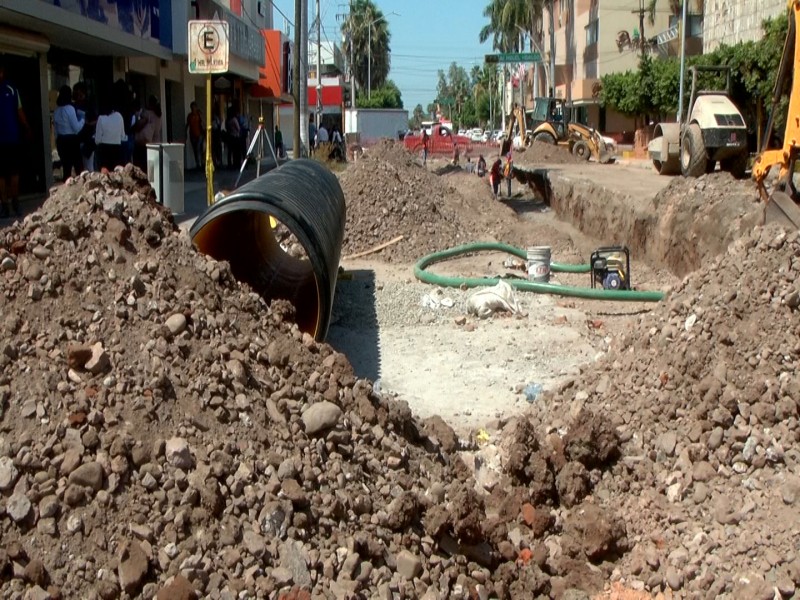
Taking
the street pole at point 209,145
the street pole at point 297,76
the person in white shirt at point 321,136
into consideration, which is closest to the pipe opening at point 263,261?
the street pole at point 209,145

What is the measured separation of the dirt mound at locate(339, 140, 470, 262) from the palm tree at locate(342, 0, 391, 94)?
7831 centimetres

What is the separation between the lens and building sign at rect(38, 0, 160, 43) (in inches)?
618

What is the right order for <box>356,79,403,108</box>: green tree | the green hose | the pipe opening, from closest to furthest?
1. the pipe opening
2. the green hose
3. <box>356,79,403,108</box>: green tree

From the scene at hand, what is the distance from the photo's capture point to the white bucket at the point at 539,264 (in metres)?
11.8

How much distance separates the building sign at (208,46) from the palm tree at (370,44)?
272 feet

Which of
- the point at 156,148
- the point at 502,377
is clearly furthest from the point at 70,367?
the point at 156,148

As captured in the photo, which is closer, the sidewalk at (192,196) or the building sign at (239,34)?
the sidewalk at (192,196)

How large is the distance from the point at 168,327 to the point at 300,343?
33.9 inches

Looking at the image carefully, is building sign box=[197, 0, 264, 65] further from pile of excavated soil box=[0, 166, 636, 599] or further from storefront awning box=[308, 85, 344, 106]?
storefront awning box=[308, 85, 344, 106]

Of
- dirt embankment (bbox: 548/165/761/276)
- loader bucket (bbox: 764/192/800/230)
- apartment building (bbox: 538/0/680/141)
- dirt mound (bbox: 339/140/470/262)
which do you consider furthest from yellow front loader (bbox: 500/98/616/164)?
loader bucket (bbox: 764/192/800/230)

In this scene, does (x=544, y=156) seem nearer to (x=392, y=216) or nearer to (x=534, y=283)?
(x=392, y=216)

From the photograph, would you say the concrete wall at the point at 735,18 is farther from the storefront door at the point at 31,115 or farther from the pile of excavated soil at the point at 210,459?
the pile of excavated soil at the point at 210,459

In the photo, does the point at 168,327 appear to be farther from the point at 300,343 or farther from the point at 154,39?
the point at 154,39

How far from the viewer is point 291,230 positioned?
298 inches
